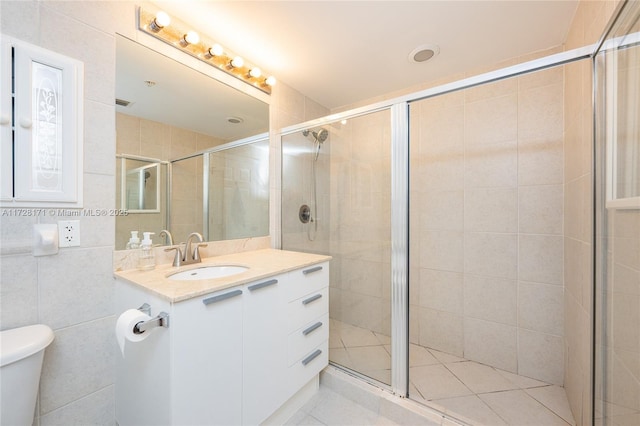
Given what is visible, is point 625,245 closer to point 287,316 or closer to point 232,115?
point 287,316

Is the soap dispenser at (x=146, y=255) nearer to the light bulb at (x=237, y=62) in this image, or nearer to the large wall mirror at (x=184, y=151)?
the large wall mirror at (x=184, y=151)

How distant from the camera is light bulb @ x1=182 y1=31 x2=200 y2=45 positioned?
59.2 inches

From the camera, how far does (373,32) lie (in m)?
1.60

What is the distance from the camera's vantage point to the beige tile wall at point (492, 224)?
169 centimetres

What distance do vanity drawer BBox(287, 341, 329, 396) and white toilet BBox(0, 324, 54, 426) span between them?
1.02 m

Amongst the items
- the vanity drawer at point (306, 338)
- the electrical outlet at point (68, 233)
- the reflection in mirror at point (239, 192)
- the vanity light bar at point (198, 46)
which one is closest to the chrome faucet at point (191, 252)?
the reflection in mirror at point (239, 192)

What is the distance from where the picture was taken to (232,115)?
184cm

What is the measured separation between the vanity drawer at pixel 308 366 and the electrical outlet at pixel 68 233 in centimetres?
121

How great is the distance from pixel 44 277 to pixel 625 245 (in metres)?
2.20

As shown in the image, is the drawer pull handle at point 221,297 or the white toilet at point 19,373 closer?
the white toilet at point 19,373

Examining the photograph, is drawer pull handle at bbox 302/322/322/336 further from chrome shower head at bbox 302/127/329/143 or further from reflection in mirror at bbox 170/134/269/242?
chrome shower head at bbox 302/127/329/143

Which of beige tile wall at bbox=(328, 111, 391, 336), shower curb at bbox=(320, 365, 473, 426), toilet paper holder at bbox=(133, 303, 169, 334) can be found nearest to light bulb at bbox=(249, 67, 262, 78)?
beige tile wall at bbox=(328, 111, 391, 336)

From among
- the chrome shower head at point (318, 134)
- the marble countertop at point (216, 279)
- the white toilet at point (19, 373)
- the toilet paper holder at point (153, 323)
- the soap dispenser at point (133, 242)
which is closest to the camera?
the white toilet at point (19, 373)

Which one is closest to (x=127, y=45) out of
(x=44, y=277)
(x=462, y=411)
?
(x=44, y=277)
